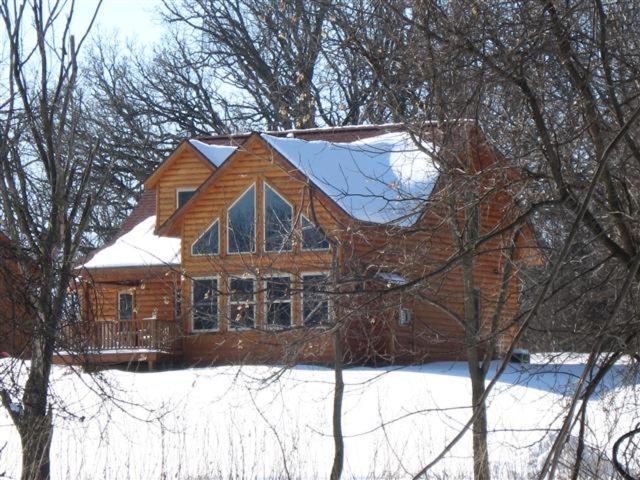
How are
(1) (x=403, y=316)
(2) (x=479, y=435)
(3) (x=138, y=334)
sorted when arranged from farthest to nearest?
(3) (x=138, y=334)
(1) (x=403, y=316)
(2) (x=479, y=435)

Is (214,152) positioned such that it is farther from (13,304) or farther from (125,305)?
(13,304)

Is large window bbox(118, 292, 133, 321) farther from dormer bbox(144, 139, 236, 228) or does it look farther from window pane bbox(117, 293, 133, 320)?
dormer bbox(144, 139, 236, 228)

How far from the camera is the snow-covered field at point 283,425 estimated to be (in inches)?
383

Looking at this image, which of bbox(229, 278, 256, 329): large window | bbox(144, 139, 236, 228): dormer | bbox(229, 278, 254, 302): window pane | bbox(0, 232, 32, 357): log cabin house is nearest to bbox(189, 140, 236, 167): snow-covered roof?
bbox(144, 139, 236, 228): dormer

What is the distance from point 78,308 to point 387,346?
14.7m

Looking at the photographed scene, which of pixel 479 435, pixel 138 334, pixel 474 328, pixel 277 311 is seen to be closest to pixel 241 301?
pixel 277 311

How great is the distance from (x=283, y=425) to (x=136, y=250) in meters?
16.7

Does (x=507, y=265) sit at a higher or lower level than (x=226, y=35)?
lower

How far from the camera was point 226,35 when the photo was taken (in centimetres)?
3341

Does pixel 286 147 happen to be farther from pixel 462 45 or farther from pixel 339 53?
pixel 462 45

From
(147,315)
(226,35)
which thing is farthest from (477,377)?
(226,35)

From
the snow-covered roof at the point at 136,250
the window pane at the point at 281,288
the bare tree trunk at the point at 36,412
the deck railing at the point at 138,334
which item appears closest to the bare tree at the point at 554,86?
the window pane at the point at 281,288

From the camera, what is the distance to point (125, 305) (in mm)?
28391

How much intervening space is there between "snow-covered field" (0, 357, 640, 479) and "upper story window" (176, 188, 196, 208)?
19.3 feet
